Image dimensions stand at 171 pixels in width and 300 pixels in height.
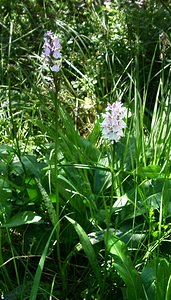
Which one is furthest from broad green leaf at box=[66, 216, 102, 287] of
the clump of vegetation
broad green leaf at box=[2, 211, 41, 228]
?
broad green leaf at box=[2, 211, 41, 228]

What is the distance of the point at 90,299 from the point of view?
167 cm

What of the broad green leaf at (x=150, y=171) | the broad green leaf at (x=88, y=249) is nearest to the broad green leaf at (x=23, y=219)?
the broad green leaf at (x=88, y=249)

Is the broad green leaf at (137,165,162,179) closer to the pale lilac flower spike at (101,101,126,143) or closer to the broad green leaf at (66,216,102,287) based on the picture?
the broad green leaf at (66,216,102,287)

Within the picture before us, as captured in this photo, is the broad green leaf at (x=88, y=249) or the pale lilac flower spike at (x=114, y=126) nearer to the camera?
the pale lilac flower spike at (x=114, y=126)

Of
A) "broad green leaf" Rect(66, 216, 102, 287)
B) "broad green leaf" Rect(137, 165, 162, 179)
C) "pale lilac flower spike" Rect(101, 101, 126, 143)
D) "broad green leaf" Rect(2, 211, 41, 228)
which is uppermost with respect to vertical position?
"pale lilac flower spike" Rect(101, 101, 126, 143)

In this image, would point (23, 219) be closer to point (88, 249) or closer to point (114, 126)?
point (88, 249)

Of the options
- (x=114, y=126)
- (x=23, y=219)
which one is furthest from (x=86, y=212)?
(x=114, y=126)

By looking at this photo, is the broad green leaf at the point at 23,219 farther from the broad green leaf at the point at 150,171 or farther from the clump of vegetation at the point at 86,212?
the broad green leaf at the point at 150,171

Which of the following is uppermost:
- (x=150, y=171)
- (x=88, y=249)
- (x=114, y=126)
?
(x=114, y=126)

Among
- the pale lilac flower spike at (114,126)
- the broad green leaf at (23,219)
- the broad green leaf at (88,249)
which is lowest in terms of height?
the broad green leaf at (88,249)

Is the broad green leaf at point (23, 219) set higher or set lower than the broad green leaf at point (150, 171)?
lower

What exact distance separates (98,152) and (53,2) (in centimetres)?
180

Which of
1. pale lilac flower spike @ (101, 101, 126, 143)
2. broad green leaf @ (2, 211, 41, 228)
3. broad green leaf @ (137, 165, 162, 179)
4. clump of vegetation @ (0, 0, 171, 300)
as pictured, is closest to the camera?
pale lilac flower spike @ (101, 101, 126, 143)

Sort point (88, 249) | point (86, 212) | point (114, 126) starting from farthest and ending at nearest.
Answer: point (86, 212), point (88, 249), point (114, 126)
